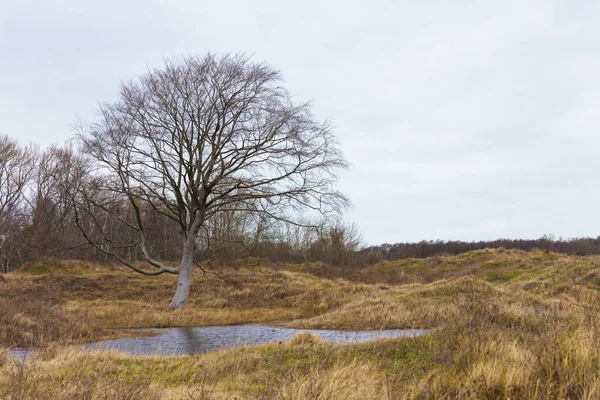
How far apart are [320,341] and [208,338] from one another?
16.2 ft

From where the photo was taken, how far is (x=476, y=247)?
2537 inches

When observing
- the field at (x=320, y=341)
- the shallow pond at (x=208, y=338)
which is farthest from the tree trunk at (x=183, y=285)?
the shallow pond at (x=208, y=338)

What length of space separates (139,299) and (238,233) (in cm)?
2478

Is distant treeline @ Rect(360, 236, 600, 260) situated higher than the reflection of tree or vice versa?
distant treeline @ Rect(360, 236, 600, 260)

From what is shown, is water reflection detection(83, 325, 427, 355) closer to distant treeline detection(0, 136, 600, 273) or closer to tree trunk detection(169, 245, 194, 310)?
tree trunk detection(169, 245, 194, 310)

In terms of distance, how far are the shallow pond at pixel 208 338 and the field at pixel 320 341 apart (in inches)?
39.1

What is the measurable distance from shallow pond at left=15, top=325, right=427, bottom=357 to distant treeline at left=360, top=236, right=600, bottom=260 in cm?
4119

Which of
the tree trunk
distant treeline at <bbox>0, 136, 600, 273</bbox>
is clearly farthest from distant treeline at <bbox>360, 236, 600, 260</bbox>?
the tree trunk

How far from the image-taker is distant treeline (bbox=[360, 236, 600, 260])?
2249 inches

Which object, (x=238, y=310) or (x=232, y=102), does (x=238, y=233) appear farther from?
(x=232, y=102)

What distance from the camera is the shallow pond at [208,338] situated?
10.6 meters

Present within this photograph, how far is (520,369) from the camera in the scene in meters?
3.90

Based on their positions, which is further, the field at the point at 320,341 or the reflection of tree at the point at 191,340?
the reflection of tree at the point at 191,340

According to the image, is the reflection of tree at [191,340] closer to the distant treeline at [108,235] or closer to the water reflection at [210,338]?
the water reflection at [210,338]
